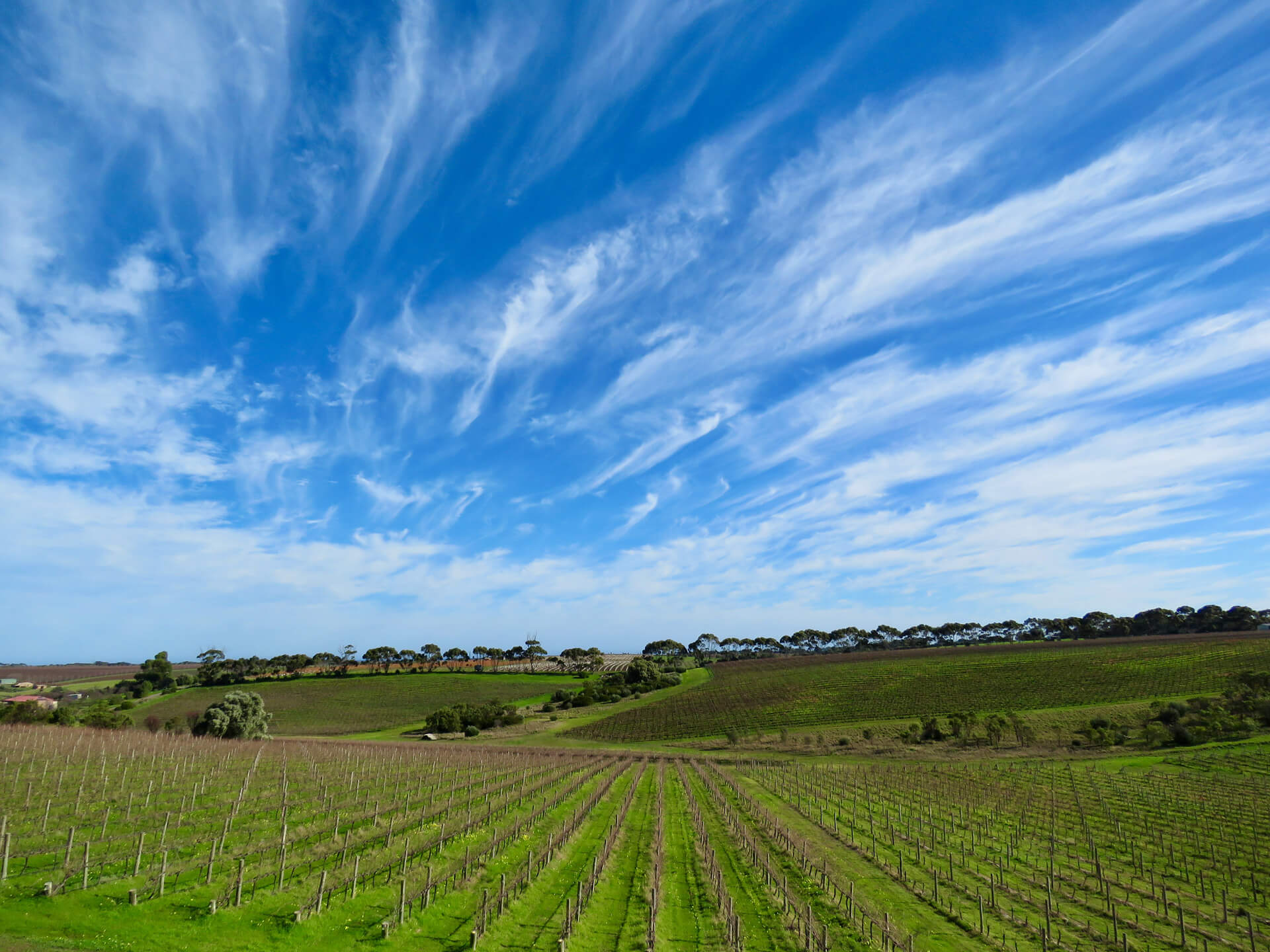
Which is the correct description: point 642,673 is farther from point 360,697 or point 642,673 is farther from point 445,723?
point 360,697

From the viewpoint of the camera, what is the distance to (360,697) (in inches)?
4737

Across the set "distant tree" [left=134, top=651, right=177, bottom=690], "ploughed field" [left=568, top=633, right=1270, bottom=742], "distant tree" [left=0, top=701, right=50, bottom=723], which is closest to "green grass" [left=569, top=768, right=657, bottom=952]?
"ploughed field" [left=568, top=633, right=1270, bottom=742]

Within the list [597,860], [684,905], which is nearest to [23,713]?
[597,860]

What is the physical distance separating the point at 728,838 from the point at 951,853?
9.66m

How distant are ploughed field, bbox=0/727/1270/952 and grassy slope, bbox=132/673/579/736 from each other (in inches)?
2271

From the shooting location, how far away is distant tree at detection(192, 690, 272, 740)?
67.2 meters

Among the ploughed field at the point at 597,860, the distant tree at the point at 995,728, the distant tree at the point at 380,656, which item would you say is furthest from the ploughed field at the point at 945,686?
the distant tree at the point at 380,656

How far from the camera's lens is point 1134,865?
2612 centimetres

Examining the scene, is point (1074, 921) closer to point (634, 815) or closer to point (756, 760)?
point (634, 815)

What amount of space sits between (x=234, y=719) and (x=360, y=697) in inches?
2172

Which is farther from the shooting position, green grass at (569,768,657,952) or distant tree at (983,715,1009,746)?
distant tree at (983,715,1009,746)

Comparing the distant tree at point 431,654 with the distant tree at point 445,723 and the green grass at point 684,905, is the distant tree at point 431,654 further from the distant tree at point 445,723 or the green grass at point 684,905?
the green grass at point 684,905

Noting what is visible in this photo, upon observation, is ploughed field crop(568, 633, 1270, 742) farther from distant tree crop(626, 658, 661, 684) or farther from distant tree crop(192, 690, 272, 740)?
distant tree crop(192, 690, 272, 740)

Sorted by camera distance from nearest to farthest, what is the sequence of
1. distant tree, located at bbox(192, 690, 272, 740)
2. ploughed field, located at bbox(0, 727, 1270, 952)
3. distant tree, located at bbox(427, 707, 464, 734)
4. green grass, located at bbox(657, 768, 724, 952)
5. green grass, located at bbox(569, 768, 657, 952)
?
ploughed field, located at bbox(0, 727, 1270, 952)
green grass, located at bbox(569, 768, 657, 952)
green grass, located at bbox(657, 768, 724, 952)
distant tree, located at bbox(192, 690, 272, 740)
distant tree, located at bbox(427, 707, 464, 734)
